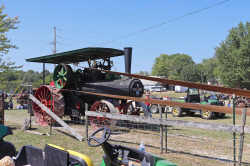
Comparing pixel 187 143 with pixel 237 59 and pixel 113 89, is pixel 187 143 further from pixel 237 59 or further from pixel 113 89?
pixel 237 59

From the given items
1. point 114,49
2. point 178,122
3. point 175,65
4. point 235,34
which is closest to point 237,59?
point 235,34

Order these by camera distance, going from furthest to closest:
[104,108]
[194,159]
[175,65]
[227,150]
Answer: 1. [175,65]
2. [104,108]
3. [227,150]
4. [194,159]

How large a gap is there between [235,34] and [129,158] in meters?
37.9

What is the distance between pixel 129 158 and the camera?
10.7ft

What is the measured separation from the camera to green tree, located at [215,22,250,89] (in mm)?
35062

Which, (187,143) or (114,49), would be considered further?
(114,49)

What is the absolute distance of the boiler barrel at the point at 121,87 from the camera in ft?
29.9

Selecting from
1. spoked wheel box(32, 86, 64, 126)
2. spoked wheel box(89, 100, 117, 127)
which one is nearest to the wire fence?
spoked wheel box(89, 100, 117, 127)

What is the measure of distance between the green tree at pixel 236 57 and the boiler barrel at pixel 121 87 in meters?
29.9

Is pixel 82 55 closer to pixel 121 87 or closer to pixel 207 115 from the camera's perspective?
pixel 121 87

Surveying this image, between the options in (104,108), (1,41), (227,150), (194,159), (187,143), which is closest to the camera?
(194,159)

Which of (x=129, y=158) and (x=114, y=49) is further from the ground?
(x=114, y=49)

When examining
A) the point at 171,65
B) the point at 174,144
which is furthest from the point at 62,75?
the point at 171,65

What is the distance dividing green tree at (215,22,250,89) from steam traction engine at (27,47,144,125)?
29.4 metres
